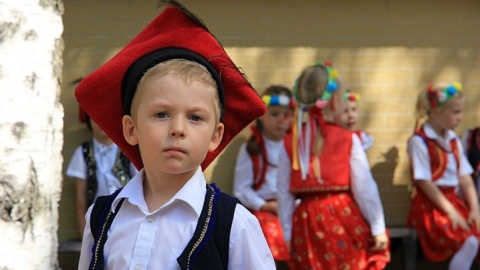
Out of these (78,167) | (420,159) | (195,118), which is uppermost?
(195,118)

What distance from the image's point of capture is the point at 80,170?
7277mm

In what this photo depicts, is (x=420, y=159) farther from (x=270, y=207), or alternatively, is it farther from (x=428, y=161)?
(x=270, y=207)

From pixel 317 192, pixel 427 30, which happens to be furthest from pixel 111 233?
pixel 427 30

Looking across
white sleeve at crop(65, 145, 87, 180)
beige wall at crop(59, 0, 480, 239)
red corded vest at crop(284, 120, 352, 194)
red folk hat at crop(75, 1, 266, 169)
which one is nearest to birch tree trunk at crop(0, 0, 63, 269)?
red folk hat at crop(75, 1, 266, 169)

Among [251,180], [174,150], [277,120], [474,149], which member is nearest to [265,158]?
[251,180]

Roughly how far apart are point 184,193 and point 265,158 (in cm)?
464

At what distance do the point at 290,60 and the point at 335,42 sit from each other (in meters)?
0.41

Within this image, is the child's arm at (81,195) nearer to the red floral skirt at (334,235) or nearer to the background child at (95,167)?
the background child at (95,167)

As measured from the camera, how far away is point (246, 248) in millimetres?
2801

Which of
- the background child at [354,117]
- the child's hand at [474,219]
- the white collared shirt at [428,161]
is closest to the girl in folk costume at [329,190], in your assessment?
the background child at [354,117]

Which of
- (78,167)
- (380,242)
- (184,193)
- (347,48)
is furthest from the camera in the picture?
(347,48)

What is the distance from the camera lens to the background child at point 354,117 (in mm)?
7586

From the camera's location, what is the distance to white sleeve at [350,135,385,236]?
6.49 metres

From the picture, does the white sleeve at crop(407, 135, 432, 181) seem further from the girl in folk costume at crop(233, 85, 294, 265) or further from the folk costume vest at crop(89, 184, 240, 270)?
the folk costume vest at crop(89, 184, 240, 270)
